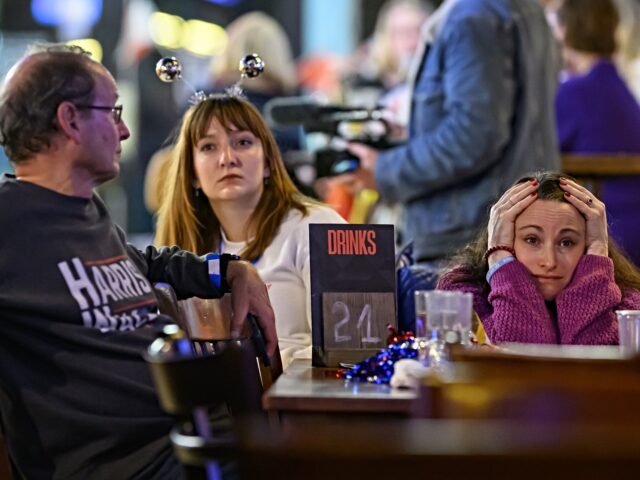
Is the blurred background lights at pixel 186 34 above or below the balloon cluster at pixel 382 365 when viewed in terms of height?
above

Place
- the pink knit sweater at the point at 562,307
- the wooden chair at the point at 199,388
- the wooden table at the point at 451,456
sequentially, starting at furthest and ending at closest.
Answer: the pink knit sweater at the point at 562,307 < the wooden chair at the point at 199,388 < the wooden table at the point at 451,456

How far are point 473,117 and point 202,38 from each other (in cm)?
805

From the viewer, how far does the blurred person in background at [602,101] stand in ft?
15.9

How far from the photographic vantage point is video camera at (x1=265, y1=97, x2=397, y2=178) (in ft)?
15.1

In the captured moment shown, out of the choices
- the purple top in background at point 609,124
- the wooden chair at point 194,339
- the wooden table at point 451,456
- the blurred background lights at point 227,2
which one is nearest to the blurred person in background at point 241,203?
the wooden chair at point 194,339

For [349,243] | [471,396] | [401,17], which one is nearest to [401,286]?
[349,243]

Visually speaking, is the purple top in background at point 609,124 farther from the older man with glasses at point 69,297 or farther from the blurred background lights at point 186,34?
the blurred background lights at point 186,34

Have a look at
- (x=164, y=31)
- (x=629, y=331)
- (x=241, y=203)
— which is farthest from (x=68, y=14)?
(x=629, y=331)

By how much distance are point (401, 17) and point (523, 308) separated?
4628 mm

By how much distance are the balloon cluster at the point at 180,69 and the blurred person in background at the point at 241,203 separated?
2.0 inches

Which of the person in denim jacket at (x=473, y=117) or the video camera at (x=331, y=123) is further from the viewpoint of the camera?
the video camera at (x=331, y=123)

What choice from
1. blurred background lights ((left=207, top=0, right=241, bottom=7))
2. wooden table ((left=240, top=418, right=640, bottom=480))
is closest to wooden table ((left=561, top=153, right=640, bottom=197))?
wooden table ((left=240, top=418, right=640, bottom=480))

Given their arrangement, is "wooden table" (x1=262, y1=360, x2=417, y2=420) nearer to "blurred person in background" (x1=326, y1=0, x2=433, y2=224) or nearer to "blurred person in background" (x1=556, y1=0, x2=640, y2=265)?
"blurred person in background" (x1=556, y1=0, x2=640, y2=265)

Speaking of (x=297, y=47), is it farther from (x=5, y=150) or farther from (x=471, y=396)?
(x=471, y=396)
